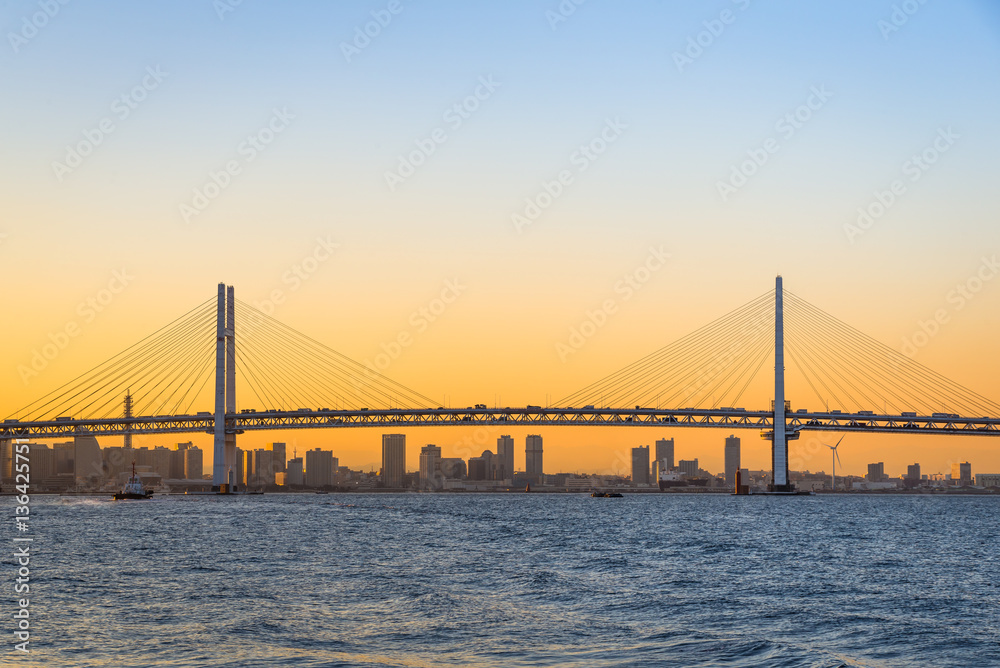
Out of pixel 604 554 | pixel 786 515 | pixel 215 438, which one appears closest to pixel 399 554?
pixel 604 554

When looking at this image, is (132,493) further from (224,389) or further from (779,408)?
(779,408)

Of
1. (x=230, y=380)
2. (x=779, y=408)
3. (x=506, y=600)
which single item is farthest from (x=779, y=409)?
(x=506, y=600)

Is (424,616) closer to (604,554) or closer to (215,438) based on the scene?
(604,554)

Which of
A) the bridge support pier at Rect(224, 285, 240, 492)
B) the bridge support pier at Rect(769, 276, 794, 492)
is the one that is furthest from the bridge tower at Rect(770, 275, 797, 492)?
the bridge support pier at Rect(224, 285, 240, 492)

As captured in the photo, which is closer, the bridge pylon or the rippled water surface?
the rippled water surface

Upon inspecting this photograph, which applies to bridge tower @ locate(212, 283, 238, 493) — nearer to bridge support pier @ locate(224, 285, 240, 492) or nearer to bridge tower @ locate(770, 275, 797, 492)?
bridge support pier @ locate(224, 285, 240, 492)

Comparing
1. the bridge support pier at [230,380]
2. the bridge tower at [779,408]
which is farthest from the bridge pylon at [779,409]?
the bridge support pier at [230,380]
